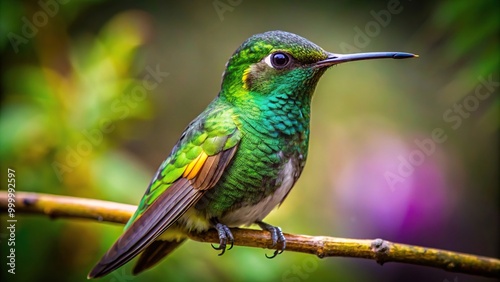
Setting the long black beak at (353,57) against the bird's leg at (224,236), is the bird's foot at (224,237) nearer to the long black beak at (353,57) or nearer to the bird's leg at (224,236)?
the bird's leg at (224,236)

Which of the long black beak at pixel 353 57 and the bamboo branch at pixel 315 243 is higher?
the long black beak at pixel 353 57

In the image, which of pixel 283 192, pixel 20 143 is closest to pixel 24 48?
pixel 20 143

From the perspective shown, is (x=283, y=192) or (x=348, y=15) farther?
(x=348, y=15)

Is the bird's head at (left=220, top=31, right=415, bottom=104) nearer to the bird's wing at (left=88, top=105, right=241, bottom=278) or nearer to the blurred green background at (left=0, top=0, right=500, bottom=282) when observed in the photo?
the bird's wing at (left=88, top=105, right=241, bottom=278)

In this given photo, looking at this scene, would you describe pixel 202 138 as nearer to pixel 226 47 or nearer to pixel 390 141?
pixel 390 141

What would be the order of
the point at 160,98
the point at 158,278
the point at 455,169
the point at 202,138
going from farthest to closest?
1. the point at 160,98
2. the point at 455,169
3. the point at 158,278
4. the point at 202,138

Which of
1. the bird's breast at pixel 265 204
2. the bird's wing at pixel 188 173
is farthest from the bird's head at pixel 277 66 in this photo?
the bird's breast at pixel 265 204
